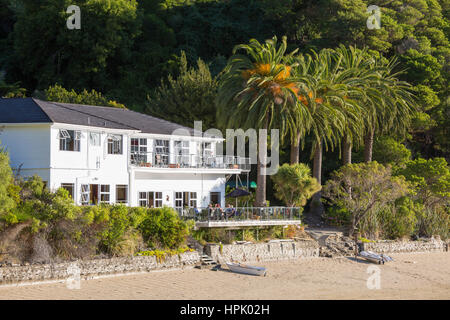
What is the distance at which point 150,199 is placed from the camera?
45562 mm

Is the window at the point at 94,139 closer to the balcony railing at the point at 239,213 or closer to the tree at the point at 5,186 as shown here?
the balcony railing at the point at 239,213

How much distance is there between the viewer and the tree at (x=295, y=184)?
47.7 m

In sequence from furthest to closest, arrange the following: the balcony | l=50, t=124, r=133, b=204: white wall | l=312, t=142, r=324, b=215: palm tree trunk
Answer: l=312, t=142, r=324, b=215: palm tree trunk → the balcony → l=50, t=124, r=133, b=204: white wall

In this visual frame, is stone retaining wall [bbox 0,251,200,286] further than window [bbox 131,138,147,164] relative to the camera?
No

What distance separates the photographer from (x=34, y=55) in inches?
3044

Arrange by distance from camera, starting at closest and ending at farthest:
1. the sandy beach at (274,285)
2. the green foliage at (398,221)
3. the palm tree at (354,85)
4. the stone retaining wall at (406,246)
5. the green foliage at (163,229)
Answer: the sandy beach at (274,285) < the green foliage at (163,229) < the stone retaining wall at (406,246) < the green foliage at (398,221) < the palm tree at (354,85)

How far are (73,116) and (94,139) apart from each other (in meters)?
2.00

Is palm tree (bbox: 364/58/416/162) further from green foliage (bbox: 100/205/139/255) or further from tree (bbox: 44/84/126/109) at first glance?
green foliage (bbox: 100/205/139/255)

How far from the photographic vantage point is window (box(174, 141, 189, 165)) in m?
47.7

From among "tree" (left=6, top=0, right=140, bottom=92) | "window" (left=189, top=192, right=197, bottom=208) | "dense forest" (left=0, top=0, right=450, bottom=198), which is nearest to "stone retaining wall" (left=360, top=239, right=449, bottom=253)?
"dense forest" (left=0, top=0, right=450, bottom=198)

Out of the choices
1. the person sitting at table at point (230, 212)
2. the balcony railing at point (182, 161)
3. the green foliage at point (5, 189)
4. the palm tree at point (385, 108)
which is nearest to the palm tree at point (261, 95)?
the balcony railing at point (182, 161)

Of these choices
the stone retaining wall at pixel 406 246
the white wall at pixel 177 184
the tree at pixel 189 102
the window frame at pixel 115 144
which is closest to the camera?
the window frame at pixel 115 144

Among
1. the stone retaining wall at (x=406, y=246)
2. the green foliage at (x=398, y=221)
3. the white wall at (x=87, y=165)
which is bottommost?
the stone retaining wall at (x=406, y=246)

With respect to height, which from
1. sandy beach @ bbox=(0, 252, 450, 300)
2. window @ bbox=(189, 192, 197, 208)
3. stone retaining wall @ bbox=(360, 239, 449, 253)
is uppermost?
window @ bbox=(189, 192, 197, 208)
